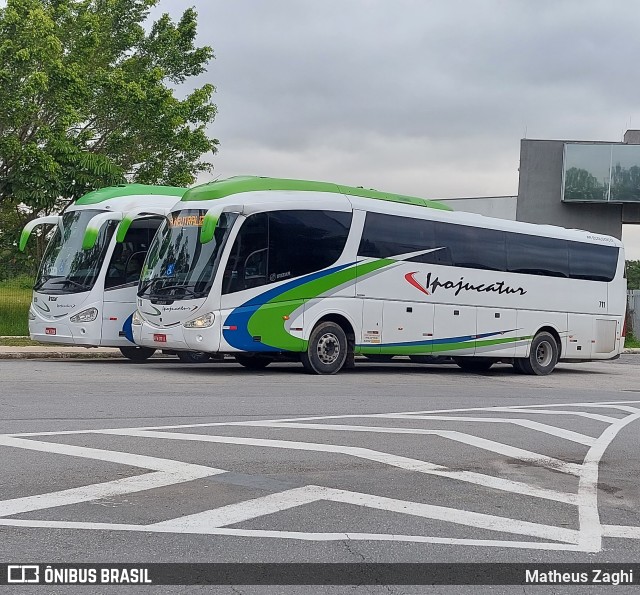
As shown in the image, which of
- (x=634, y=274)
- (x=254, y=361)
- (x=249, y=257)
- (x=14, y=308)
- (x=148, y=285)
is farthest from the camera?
(x=634, y=274)

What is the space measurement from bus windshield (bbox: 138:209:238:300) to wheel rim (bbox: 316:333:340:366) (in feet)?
8.42

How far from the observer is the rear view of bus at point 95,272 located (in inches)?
801

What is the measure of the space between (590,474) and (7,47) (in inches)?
906

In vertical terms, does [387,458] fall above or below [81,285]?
below

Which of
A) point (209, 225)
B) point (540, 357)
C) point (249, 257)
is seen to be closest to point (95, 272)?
point (249, 257)

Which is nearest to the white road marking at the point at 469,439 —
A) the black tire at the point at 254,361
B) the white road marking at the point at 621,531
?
the white road marking at the point at 621,531

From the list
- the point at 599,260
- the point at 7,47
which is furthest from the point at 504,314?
the point at 7,47

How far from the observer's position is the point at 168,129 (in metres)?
32.1

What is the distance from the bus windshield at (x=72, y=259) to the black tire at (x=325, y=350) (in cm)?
479

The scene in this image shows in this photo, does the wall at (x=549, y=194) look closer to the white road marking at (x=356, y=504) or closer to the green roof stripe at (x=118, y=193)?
the green roof stripe at (x=118, y=193)

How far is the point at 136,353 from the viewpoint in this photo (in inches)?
901

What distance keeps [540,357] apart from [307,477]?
52.9 ft

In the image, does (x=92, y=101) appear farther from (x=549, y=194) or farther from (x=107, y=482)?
(x=107, y=482)

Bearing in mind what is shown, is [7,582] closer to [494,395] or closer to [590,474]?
[590,474]
